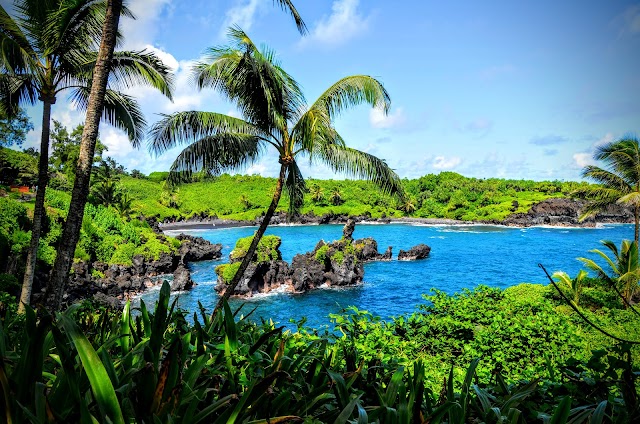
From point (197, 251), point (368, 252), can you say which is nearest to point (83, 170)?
point (197, 251)

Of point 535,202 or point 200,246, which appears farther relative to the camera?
point 535,202

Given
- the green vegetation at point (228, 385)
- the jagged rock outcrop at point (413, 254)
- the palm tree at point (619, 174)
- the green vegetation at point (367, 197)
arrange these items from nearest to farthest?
the green vegetation at point (228, 385), the palm tree at point (619, 174), the jagged rock outcrop at point (413, 254), the green vegetation at point (367, 197)

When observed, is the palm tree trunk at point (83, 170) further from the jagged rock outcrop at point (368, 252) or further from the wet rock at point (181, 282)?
the jagged rock outcrop at point (368, 252)


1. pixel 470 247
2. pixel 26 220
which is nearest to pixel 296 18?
pixel 26 220

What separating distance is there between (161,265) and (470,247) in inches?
1650

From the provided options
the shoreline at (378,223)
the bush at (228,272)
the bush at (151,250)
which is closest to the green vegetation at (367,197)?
the shoreline at (378,223)

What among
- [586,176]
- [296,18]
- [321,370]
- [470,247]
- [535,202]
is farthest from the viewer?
[535,202]

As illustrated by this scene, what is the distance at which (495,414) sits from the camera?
5.32 feet

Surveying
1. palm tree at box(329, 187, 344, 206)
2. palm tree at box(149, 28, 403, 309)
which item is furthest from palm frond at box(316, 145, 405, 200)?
palm tree at box(329, 187, 344, 206)

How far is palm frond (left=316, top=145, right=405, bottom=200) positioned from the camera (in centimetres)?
889

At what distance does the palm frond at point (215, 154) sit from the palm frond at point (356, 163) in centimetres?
A: 168

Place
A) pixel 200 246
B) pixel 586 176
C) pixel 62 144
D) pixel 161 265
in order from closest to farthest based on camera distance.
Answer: pixel 586 176, pixel 161 265, pixel 62 144, pixel 200 246

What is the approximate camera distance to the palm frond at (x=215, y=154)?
884 centimetres

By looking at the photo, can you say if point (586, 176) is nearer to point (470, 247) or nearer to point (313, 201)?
point (470, 247)
